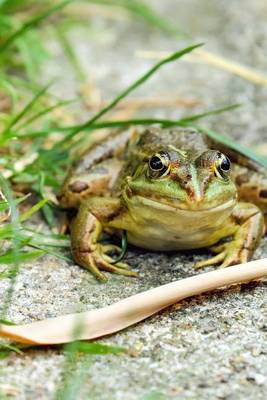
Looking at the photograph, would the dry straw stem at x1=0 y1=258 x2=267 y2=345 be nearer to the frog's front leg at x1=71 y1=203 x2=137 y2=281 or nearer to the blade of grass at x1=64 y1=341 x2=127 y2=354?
the blade of grass at x1=64 y1=341 x2=127 y2=354

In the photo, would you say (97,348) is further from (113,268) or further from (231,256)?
(231,256)

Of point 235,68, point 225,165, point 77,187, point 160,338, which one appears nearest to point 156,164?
point 225,165

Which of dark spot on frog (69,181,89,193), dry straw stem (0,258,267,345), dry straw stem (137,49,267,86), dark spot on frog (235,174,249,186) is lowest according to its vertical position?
dry straw stem (137,49,267,86)

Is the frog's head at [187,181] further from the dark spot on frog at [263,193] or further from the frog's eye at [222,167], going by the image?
the dark spot on frog at [263,193]

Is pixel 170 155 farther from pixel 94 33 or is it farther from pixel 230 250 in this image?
pixel 94 33

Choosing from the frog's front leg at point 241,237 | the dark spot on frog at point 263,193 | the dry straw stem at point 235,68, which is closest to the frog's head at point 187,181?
the frog's front leg at point 241,237

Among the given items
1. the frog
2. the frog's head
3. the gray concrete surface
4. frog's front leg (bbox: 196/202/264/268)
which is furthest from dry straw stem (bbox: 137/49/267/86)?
the frog's head

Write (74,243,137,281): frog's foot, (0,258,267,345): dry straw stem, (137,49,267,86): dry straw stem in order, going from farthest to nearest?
(137,49,267,86): dry straw stem < (74,243,137,281): frog's foot < (0,258,267,345): dry straw stem
